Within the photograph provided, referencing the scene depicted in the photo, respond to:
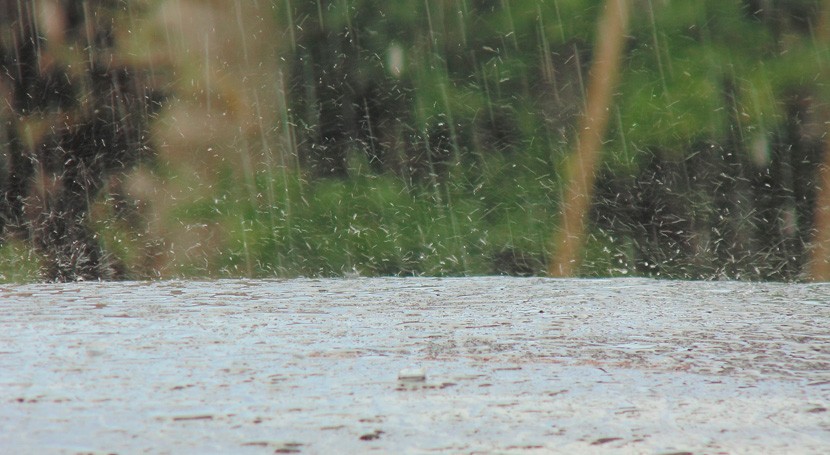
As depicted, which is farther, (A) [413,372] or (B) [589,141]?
(B) [589,141]

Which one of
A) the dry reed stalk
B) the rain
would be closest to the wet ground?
the rain

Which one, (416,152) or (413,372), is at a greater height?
(416,152)

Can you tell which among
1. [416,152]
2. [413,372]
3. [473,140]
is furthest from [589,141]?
[413,372]

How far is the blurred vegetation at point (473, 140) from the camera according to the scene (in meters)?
5.11

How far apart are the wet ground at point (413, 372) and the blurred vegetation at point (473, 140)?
118cm

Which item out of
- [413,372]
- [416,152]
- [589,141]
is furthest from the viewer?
[416,152]

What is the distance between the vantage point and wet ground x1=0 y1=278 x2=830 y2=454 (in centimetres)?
190

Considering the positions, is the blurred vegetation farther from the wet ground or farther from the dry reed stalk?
the wet ground

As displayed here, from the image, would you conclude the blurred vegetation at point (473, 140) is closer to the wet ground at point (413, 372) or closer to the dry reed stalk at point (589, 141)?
the dry reed stalk at point (589, 141)

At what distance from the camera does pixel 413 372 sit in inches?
94.8

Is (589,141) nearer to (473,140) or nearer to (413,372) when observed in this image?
(473,140)

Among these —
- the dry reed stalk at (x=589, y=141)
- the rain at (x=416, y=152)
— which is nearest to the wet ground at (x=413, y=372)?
the rain at (x=416, y=152)

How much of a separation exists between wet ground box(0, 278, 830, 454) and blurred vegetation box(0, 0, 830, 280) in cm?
118

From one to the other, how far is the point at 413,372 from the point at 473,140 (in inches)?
116
